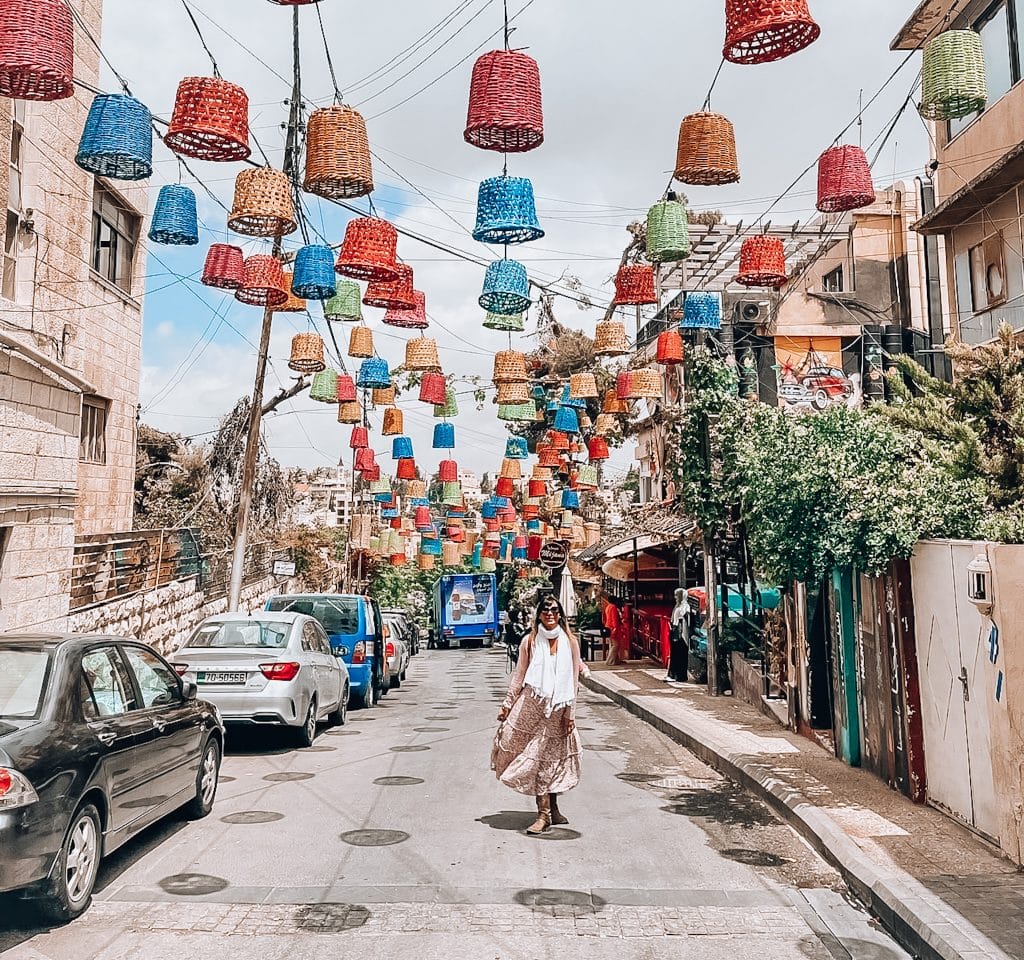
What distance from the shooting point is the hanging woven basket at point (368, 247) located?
9430mm

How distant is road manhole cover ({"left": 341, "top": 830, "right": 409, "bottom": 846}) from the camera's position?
725cm

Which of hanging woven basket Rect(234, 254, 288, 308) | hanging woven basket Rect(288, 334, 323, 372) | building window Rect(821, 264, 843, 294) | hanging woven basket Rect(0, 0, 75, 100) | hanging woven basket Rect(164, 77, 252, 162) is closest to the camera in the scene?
hanging woven basket Rect(0, 0, 75, 100)

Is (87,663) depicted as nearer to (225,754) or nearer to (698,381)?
(225,754)

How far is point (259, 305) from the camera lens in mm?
11773

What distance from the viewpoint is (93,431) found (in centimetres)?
1806

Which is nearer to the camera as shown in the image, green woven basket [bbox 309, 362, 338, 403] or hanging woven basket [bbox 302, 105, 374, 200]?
Result: hanging woven basket [bbox 302, 105, 374, 200]

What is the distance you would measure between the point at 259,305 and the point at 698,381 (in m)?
8.21

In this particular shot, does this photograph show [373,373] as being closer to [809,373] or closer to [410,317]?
[410,317]

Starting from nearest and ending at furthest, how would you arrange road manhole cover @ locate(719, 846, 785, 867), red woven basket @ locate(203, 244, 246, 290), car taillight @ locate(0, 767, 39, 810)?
car taillight @ locate(0, 767, 39, 810), road manhole cover @ locate(719, 846, 785, 867), red woven basket @ locate(203, 244, 246, 290)

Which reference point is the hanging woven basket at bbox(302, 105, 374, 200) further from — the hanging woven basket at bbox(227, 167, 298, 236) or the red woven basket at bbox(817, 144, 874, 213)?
the red woven basket at bbox(817, 144, 874, 213)

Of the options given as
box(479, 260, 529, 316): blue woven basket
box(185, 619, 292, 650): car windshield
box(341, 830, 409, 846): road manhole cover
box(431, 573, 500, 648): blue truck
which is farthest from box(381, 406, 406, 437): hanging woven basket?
box(431, 573, 500, 648): blue truck

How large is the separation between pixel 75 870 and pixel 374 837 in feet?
8.11

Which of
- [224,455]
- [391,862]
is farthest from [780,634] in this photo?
[224,455]

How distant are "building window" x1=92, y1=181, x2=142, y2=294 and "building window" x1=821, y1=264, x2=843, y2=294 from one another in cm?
1827
